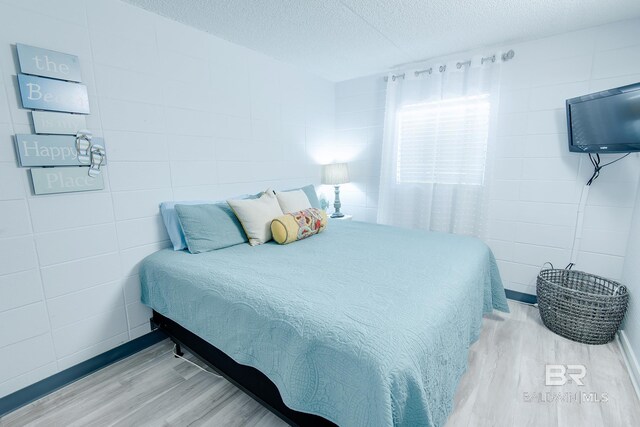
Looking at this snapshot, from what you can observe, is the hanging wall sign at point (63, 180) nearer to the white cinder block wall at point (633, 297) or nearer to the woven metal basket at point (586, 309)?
the woven metal basket at point (586, 309)

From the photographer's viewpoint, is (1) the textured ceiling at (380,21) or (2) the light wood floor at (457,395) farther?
(1) the textured ceiling at (380,21)

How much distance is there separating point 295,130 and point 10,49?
2.19 metres

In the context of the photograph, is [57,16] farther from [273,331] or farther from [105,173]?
[273,331]

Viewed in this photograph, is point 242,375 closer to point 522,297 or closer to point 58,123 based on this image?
point 58,123

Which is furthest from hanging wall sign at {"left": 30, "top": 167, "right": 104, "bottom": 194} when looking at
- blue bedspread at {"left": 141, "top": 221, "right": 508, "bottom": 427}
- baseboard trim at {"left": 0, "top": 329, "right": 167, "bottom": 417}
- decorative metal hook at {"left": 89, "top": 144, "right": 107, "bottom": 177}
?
baseboard trim at {"left": 0, "top": 329, "right": 167, "bottom": 417}

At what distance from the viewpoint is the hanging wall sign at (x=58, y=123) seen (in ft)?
5.15

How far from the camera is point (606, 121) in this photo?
1.97 meters

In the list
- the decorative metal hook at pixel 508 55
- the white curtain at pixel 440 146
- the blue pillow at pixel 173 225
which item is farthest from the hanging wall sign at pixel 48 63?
the decorative metal hook at pixel 508 55

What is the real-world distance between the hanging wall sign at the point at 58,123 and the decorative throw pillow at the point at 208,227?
70 cm

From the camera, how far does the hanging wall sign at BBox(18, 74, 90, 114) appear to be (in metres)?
1.53

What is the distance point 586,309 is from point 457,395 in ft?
3.83

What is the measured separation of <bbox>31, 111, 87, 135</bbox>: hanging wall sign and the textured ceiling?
0.85 meters

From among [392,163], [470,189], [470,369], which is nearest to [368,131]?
[392,163]

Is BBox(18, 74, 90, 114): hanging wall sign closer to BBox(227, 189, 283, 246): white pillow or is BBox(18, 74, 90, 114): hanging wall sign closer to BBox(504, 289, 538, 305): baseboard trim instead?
BBox(227, 189, 283, 246): white pillow
